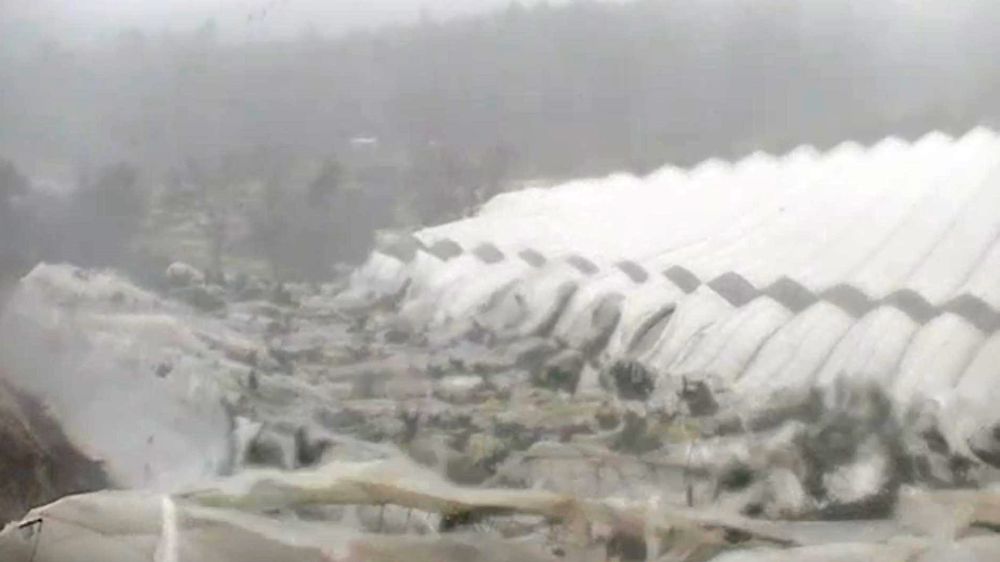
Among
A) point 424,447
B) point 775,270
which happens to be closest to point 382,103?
point 424,447

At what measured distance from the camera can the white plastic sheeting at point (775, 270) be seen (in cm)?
233

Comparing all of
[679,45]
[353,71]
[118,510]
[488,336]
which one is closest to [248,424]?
[118,510]

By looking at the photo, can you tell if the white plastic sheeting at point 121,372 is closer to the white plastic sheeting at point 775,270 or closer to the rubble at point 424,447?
the rubble at point 424,447

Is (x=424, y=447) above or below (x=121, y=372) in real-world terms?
below

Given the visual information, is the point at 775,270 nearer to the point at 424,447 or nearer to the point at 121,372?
the point at 424,447

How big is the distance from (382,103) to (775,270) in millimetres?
779

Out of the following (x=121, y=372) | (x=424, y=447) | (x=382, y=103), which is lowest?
(x=424, y=447)

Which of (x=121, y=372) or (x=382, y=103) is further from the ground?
(x=382, y=103)

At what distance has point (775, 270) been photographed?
7.97 feet

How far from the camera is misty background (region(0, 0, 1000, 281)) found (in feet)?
7.90

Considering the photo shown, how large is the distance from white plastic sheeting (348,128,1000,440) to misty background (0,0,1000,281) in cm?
5

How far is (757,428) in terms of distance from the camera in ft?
7.82

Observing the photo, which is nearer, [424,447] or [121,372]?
[424,447]

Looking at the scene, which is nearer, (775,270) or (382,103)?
(775,270)
